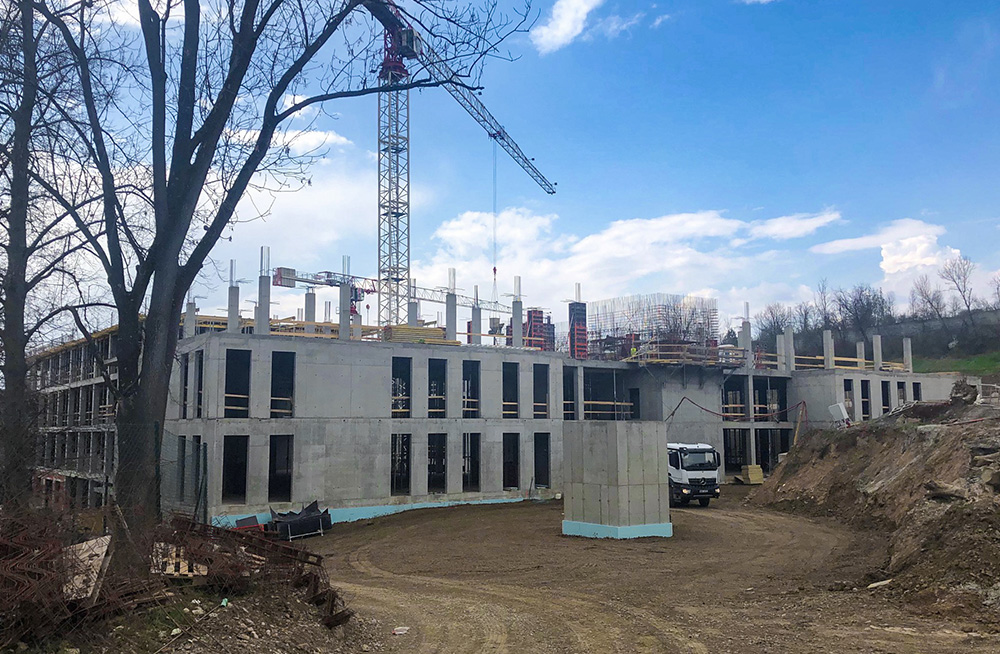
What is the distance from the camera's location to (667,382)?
1614 inches

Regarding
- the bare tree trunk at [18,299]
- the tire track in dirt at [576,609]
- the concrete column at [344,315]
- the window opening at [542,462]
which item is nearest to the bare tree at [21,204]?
the bare tree trunk at [18,299]

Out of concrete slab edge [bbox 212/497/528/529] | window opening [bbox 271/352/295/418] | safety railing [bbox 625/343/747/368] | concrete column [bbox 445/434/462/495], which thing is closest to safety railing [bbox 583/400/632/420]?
safety railing [bbox 625/343/747/368]

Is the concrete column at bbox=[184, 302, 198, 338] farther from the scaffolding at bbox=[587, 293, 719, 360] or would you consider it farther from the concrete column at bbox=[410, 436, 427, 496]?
the scaffolding at bbox=[587, 293, 719, 360]

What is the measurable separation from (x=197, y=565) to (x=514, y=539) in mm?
14505

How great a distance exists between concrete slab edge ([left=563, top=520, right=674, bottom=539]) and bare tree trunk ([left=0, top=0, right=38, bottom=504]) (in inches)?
581

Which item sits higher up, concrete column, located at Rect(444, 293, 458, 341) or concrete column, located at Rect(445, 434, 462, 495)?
concrete column, located at Rect(444, 293, 458, 341)

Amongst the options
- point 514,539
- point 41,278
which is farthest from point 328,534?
point 41,278

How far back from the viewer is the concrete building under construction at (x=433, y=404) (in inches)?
1071

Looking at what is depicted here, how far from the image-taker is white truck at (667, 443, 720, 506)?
30281 mm

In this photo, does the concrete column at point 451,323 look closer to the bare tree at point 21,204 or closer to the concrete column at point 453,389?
the concrete column at point 453,389

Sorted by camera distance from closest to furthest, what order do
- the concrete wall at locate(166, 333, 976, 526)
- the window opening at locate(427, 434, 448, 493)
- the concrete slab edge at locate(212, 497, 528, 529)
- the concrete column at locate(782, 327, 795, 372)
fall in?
1. the concrete slab edge at locate(212, 497, 528, 529)
2. the concrete wall at locate(166, 333, 976, 526)
3. the window opening at locate(427, 434, 448, 493)
4. the concrete column at locate(782, 327, 795, 372)

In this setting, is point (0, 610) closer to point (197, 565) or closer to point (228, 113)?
point (197, 565)

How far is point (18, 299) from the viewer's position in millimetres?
12727

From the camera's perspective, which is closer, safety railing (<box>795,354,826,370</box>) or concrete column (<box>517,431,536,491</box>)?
concrete column (<box>517,431,536,491</box>)
